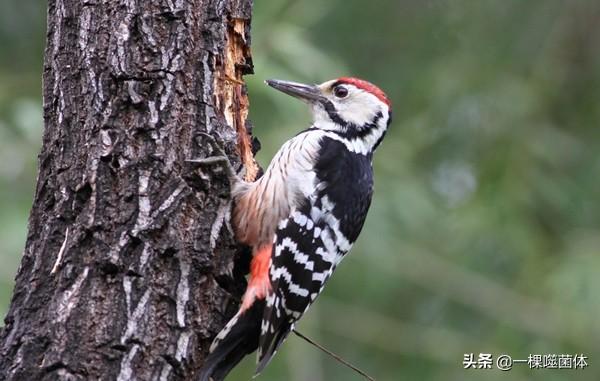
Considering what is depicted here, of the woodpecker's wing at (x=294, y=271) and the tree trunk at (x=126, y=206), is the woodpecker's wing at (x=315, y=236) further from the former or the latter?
the tree trunk at (x=126, y=206)

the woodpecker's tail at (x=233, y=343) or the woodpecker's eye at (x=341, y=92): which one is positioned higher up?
the woodpecker's eye at (x=341, y=92)

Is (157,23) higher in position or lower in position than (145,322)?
higher

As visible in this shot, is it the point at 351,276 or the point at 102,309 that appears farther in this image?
the point at 351,276

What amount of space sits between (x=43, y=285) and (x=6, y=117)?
5.84m

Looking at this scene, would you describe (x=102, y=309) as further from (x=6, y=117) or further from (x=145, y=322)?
(x=6, y=117)

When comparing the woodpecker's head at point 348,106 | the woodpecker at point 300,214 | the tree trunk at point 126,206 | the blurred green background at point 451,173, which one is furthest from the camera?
the blurred green background at point 451,173

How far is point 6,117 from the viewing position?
9.98m

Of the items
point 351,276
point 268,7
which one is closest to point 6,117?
point 268,7

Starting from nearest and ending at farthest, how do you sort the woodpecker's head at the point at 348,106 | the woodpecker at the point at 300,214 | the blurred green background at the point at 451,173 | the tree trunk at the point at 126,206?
the tree trunk at the point at 126,206, the woodpecker at the point at 300,214, the woodpecker's head at the point at 348,106, the blurred green background at the point at 451,173

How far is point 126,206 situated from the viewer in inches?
177

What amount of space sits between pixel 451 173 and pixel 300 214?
776cm

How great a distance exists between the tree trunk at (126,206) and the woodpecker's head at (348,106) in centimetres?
109

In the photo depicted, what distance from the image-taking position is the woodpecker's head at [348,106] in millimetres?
5848

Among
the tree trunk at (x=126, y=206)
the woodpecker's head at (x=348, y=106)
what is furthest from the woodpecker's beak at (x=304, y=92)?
the tree trunk at (x=126, y=206)
